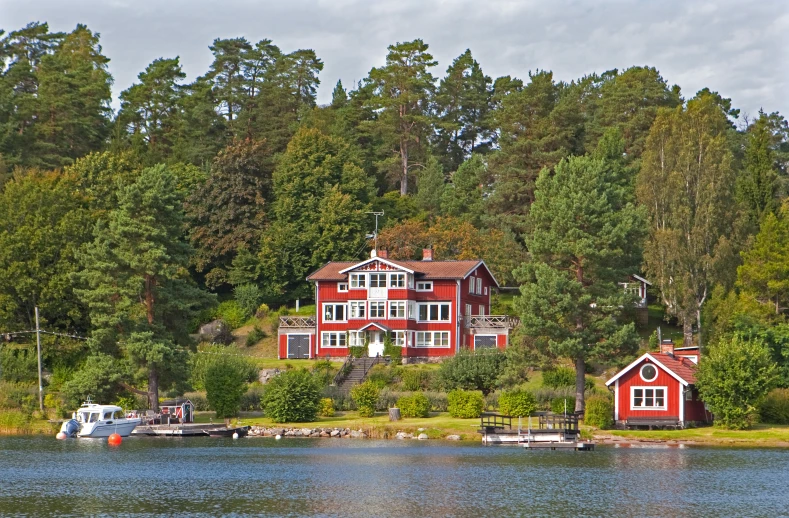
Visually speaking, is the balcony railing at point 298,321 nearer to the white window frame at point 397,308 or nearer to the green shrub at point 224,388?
the white window frame at point 397,308

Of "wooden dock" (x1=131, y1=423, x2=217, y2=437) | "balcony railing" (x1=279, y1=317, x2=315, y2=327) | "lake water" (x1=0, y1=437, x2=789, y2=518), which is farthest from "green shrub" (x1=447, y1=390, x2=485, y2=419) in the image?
"balcony railing" (x1=279, y1=317, x2=315, y2=327)

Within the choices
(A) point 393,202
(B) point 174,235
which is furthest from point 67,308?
(A) point 393,202

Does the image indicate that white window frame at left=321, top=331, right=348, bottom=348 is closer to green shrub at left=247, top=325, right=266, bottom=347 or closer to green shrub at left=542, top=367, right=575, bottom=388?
green shrub at left=247, top=325, right=266, bottom=347

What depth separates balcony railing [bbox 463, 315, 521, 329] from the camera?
85188 mm

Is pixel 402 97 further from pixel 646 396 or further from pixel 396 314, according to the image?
pixel 646 396

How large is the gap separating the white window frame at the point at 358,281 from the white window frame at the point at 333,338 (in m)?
3.72

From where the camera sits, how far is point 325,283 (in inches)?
3482

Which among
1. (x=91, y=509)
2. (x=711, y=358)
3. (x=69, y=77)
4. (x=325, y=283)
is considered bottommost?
(x=91, y=509)

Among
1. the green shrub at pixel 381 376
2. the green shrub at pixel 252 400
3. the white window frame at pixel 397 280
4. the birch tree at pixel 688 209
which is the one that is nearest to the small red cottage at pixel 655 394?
the green shrub at pixel 381 376

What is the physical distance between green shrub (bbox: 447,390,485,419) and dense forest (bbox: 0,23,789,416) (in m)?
4.23

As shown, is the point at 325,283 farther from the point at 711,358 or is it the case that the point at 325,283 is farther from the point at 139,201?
the point at 711,358

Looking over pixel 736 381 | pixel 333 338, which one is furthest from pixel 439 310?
pixel 736 381

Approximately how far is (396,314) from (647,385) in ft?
93.6

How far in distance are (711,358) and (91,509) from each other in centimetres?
3453
